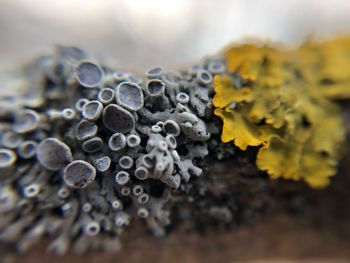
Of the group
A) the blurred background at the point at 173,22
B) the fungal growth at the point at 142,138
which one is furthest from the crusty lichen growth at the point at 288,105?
the blurred background at the point at 173,22

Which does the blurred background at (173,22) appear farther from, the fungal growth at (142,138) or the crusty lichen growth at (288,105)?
the fungal growth at (142,138)

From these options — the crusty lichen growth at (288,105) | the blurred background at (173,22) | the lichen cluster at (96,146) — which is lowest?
the lichen cluster at (96,146)

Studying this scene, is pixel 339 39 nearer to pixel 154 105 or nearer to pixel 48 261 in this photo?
pixel 154 105

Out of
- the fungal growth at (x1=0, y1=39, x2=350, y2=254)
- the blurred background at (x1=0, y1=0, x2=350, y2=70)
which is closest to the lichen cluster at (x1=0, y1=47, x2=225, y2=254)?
the fungal growth at (x1=0, y1=39, x2=350, y2=254)

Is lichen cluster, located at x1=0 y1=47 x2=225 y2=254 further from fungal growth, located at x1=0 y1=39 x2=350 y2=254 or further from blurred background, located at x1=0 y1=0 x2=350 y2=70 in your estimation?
blurred background, located at x1=0 y1=0 x2=350 y2=70

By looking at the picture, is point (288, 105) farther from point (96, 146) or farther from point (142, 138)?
point (96, 146)

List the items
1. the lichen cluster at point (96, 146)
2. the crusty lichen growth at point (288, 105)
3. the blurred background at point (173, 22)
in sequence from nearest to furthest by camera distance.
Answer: the lichen cluster at point (96, 146) → the crusty lichen growth at point (288, 105) → the blurred background at point (173, 22)

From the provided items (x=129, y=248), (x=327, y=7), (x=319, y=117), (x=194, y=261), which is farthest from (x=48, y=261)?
(x=327, y=7)
